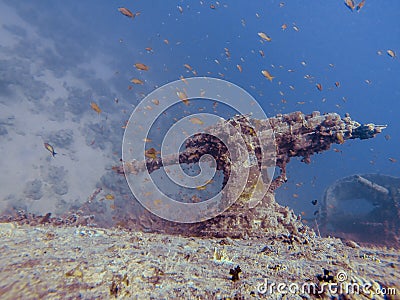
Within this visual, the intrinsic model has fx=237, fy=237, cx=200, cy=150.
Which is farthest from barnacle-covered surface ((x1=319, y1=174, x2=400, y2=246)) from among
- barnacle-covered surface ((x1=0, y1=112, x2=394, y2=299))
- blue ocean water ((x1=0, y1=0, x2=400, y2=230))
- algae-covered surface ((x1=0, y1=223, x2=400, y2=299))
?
algae-covered surface ((x1=0, y1=223, x2=400, y2=299))

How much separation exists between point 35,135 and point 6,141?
4.96ft

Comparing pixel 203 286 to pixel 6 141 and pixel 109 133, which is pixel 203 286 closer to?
pixel 6 141

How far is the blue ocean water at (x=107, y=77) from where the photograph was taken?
13.0 meters

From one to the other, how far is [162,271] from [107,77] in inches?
1207

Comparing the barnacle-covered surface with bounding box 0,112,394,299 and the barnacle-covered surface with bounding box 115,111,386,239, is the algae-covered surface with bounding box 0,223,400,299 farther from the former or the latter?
the barnacle-covered surface with bounding box 115,111,386,239

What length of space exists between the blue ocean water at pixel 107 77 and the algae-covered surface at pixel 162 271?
9855 millimetres

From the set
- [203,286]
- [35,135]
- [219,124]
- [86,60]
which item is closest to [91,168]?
[35,135]

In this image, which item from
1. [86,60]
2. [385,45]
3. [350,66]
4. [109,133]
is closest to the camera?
[109,133]

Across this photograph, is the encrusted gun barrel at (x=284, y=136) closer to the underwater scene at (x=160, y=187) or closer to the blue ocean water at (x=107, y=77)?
the underwater scene at (x=160, y=187)

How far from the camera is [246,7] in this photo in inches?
3799

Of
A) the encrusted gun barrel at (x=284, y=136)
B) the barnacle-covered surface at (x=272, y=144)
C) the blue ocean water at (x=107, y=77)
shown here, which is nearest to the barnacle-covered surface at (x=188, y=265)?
the barnacle-covered surface at (x=272, y=144)

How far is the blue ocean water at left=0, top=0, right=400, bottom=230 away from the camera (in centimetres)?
1297

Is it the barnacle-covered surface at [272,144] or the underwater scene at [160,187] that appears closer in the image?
the underwater scene at [160,187]

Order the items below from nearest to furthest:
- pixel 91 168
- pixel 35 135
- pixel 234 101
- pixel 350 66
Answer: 1. pixel 234 101
2. pixel 35 135
3. pixel 91 168
4. pixel 350 66
